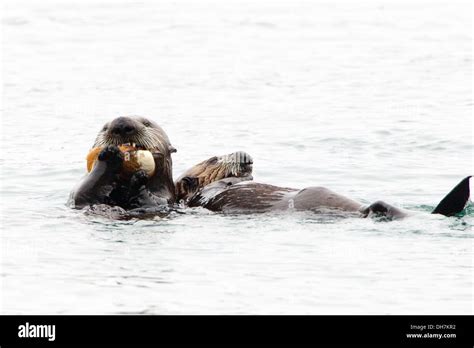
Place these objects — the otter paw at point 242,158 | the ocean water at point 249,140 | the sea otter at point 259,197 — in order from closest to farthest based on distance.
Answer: the ocean water at point 249,140
the sea otter at point 259,197
the otter paw at point 242,158

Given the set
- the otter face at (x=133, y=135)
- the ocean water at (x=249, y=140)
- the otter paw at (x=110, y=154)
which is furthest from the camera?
the otter face at (x=133, y=135)

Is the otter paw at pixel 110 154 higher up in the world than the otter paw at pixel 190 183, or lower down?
higher up

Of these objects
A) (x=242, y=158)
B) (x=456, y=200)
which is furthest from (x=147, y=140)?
(x=456, y=200)

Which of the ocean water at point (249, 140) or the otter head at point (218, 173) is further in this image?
the otter head at point (218, 173)

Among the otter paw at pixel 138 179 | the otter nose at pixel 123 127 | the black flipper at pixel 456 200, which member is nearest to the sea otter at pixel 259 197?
the black flipper at pixel 456 200

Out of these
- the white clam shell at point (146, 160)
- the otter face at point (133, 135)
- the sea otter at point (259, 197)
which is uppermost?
the otter face at point (133, 135)

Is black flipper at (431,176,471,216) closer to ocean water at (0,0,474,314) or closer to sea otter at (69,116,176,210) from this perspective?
ocean water at (0,0,474,314)

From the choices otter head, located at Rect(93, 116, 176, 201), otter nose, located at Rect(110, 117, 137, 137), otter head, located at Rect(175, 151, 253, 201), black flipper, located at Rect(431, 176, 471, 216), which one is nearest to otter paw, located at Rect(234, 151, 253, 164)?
otter head, located at Rect(175, 151, 253, 201)

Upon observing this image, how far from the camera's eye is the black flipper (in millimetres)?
7312

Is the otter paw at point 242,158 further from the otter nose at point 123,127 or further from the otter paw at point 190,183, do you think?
the otter nose at point 123,127

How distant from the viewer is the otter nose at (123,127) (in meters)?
7.96

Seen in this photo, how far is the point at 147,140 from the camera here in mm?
8133

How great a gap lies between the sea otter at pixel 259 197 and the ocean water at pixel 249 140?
0.10 metres

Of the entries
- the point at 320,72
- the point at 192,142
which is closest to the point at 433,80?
the point at 320,72
